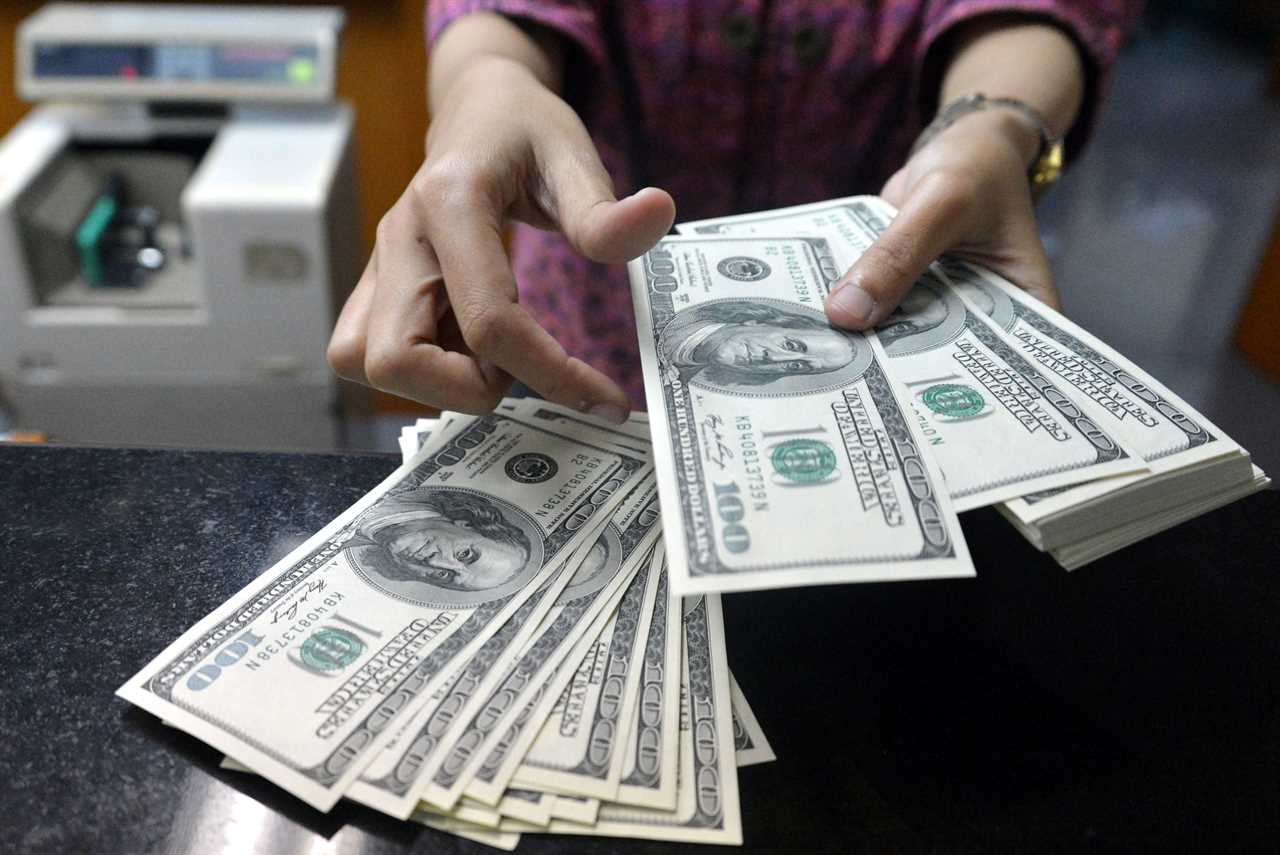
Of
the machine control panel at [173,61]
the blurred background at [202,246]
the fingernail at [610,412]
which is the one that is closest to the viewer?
the fingernail at [610,412]

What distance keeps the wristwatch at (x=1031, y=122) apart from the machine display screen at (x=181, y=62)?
104cm

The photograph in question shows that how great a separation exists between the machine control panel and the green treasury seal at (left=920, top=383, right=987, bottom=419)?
1.21 m

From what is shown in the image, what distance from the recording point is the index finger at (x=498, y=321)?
606 mm

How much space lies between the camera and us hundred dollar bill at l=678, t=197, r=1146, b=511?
538mm

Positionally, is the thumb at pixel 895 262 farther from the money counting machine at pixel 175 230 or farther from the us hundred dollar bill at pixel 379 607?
the money counting machine at pixel 175 230

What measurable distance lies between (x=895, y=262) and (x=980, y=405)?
5.0 inches

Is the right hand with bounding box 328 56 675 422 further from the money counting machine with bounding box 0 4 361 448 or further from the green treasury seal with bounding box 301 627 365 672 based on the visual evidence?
the money counting machine with bounding box 0 4 361 448

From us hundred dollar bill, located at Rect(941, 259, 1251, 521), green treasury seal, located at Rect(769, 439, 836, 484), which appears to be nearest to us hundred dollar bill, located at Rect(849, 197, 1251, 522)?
us hundred dollar bill, located at Rect(941, 259, 1251, 521)

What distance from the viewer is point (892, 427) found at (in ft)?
1.94

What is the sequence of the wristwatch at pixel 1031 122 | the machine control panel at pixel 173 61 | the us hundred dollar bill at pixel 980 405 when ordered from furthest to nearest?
the machine control panel at pixel 173 61 < the wristwatch at pixel 1031 122 < the us hundred dollar bill at pixel 980 405

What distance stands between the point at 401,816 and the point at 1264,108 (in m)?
4.80

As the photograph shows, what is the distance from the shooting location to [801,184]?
1014mm

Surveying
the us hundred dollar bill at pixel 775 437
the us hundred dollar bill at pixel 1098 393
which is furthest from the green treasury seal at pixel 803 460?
the us hundred dollar bill at pixel 1098 393

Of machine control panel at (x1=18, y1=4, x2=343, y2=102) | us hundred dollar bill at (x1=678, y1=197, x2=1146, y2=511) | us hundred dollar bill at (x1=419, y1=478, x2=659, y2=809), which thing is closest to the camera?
us hundred dollar bill at (x1=419, y1=478, x2=659, y2=809)
